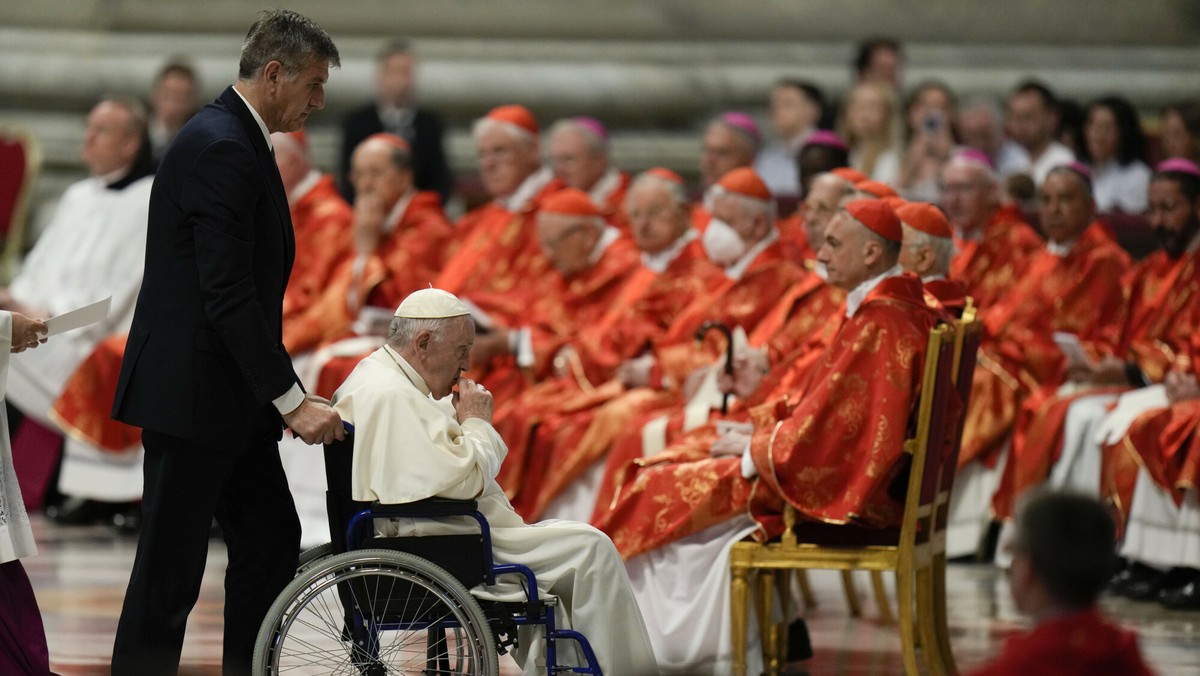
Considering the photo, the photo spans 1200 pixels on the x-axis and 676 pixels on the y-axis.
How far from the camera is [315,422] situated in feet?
12.9

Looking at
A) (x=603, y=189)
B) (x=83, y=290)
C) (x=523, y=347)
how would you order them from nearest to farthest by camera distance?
(x=523, y=347) → (x=603, y=189) → (x=83, y=290)

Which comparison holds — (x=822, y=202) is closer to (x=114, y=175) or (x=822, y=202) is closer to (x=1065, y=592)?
(x=1065, y=592)

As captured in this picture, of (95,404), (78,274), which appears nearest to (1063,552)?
(95,404)

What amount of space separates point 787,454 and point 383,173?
3844 millimetres

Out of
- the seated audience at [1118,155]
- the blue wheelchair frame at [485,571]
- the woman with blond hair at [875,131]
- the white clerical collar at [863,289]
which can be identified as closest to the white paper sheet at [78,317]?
the blue wheelchair frame at [485,571]

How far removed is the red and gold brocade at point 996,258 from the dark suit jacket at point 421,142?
291 cm

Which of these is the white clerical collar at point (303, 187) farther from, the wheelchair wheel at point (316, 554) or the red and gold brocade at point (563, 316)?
the wheelchair wheel at point (316, 554)

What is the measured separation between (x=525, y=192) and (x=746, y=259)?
184 centimetres

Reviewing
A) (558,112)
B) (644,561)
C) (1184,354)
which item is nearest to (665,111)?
(558,112)

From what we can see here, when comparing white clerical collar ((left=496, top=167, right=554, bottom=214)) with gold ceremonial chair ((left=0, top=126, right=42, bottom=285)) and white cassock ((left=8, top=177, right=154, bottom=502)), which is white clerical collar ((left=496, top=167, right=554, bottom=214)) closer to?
white cassock ((left=8, top=177, right=154, bottom=502))

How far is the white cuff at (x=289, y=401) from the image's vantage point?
3.93m

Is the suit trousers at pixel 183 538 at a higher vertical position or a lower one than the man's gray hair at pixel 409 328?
lower

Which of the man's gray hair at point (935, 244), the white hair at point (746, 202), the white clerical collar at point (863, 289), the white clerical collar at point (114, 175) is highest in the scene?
the white clerical collar at point (114, 175)

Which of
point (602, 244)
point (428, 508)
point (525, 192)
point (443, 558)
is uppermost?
point (525, 192)
